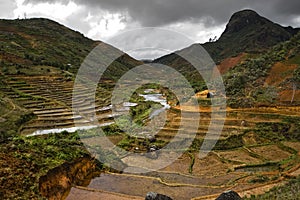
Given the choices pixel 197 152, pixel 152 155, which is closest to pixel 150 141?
pixel 152 155

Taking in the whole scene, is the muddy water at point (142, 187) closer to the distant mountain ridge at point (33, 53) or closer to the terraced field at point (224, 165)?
the terraced field at point (224, 165)

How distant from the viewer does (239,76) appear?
104 ft

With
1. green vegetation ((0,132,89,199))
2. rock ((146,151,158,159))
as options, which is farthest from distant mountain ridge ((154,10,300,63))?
green vegetation ((0,132,89,199))

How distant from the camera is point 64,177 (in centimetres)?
1291

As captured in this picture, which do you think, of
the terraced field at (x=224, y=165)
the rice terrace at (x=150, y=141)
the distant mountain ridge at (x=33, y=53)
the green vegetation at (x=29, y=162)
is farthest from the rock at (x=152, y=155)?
the distant mountain ridge at (x=33, y=53)

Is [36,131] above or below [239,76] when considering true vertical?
below

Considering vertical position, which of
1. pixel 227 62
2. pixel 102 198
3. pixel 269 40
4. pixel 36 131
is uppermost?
pixel 269 40

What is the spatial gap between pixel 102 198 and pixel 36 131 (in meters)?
11.3

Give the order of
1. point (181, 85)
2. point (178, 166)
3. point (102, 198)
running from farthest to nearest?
1. point (181, 85)
2. point (178, 166)
3. point (102, 198)

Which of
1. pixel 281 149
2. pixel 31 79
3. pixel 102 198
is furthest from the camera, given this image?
pixel 31 79

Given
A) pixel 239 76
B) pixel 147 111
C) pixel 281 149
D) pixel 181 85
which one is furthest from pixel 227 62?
pixel 281 149

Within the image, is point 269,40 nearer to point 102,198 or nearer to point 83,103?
point 83,103

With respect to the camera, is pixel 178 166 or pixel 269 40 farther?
pixel 269 40

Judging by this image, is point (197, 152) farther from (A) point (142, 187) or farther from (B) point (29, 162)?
(B) point (29, 162)
